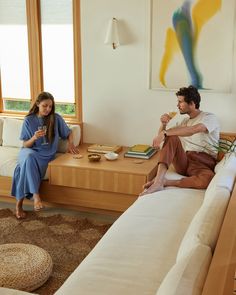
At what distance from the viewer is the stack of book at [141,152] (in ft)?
13.0

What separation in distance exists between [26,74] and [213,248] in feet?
11.2

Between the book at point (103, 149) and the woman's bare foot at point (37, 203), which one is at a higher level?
the book at point (103, 149)

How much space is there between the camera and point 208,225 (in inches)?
78.9

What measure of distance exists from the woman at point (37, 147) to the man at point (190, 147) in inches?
41.7

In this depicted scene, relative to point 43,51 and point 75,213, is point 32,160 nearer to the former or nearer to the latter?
point 75,213

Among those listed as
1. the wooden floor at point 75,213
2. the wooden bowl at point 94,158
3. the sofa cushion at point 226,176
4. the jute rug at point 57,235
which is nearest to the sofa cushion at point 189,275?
the sofa cushion at point 226,176

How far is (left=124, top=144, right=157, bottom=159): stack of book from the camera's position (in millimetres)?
3947

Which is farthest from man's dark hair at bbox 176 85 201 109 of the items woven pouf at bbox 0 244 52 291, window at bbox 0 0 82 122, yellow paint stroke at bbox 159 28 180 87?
woven pouf at bbox 0 244 52 291

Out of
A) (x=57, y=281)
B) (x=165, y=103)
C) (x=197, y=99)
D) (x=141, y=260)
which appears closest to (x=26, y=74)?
(x=165, y=103)

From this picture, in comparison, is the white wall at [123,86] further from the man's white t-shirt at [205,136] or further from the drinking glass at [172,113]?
the man's white t-shirt at [205,136]

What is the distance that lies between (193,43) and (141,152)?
111 centimetres

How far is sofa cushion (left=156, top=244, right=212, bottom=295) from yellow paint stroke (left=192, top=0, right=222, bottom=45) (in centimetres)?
263

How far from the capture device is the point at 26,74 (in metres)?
4.71

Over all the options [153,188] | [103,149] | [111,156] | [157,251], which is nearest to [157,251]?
[157,251]
